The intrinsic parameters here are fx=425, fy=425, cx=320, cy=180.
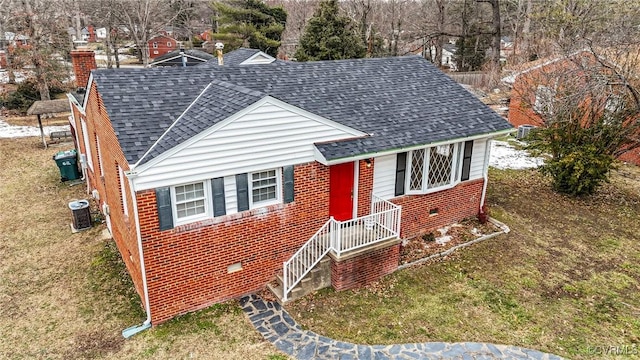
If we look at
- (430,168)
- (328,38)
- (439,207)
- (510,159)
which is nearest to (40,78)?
(328,38)

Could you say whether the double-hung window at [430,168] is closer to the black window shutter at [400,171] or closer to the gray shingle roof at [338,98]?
the black window shutter at [400,171]

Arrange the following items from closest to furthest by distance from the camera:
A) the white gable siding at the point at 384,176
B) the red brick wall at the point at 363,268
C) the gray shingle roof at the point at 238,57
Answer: the red brick wall at the point at 363,268 < the white gable siding at the point at 384,176 < the gray shingle roof at the point at 238,57

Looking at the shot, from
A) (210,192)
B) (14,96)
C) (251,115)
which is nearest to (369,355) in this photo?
(210,192)

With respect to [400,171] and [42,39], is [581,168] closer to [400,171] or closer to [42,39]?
[400,171]

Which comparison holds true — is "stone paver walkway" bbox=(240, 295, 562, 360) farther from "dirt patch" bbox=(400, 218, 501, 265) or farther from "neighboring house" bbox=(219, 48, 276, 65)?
"neighboring house" bbox=(219, 48, 276, 65)

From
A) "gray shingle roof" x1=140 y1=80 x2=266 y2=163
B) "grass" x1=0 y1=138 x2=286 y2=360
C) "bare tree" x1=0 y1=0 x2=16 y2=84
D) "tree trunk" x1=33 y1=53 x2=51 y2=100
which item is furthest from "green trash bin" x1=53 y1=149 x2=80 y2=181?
"bare tree" x1=0 y1=0 x2=16 y2=84

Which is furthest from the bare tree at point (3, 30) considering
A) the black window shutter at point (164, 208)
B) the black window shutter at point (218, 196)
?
the black window shutter at point (218, 196)
